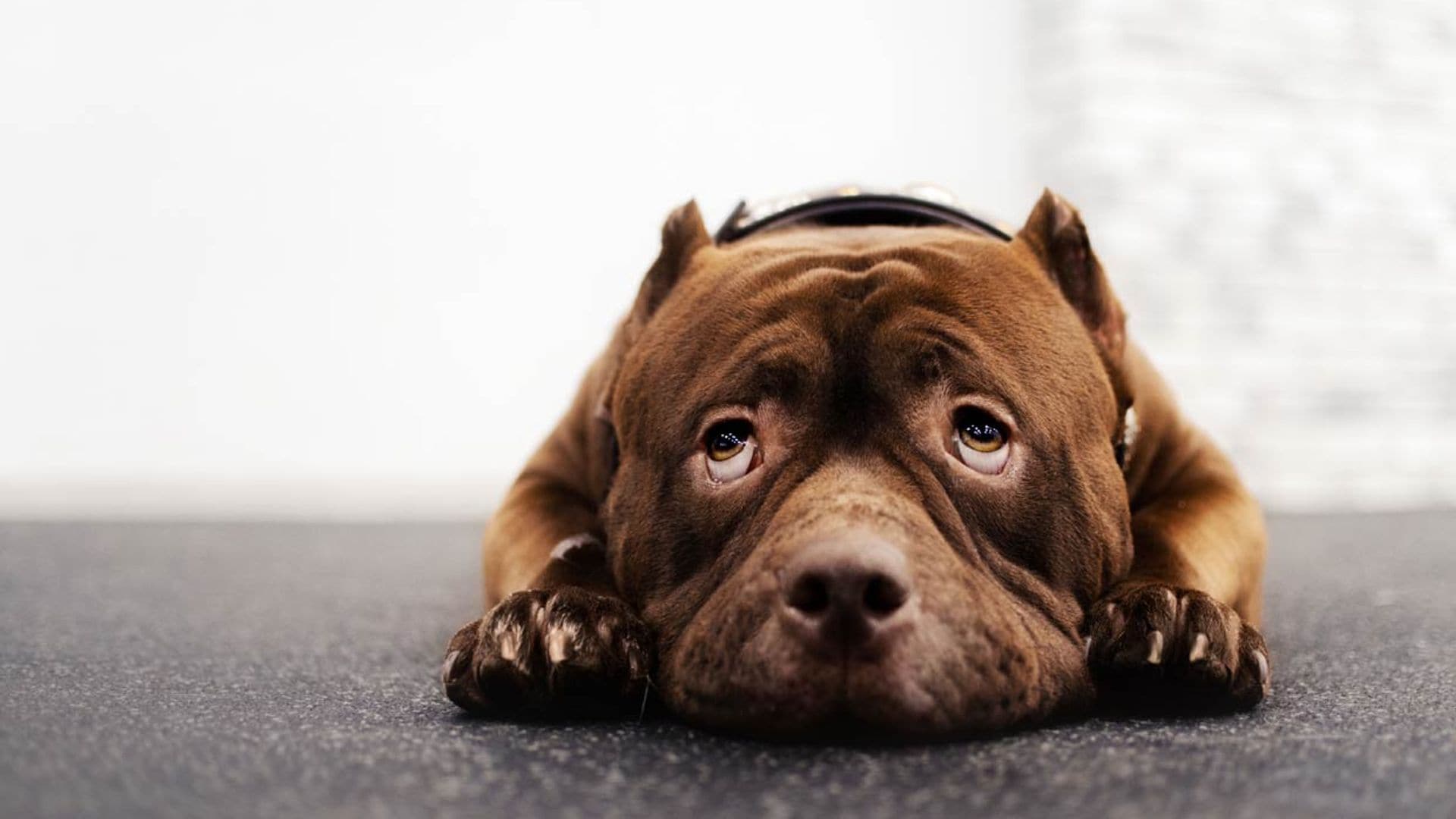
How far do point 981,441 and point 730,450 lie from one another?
36 cm

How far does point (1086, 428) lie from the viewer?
208 centimetres

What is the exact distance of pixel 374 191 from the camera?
22.1ft

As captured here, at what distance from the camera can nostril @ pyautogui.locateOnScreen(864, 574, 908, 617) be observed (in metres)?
1.55

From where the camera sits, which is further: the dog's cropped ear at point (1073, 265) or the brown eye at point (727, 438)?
the dog's cropped ear at point (1073, 265)

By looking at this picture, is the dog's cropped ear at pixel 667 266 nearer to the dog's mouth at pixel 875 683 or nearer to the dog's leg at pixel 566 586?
the dog's leg at pixel 566 586

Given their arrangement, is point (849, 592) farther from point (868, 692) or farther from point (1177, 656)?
point (1177, 656)

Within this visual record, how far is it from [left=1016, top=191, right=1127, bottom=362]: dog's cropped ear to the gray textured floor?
62 centimetres

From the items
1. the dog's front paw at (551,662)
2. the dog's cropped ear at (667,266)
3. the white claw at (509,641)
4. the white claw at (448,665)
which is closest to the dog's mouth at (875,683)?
the dog's front paw at (551,662)

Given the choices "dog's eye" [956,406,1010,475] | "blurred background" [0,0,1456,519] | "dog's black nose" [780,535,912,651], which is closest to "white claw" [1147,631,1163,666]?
"dog's eye" [956,406,1010,475]

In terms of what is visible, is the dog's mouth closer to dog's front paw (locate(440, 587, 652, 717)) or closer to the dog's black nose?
the dog's black nose

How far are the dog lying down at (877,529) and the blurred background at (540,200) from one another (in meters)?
4.60

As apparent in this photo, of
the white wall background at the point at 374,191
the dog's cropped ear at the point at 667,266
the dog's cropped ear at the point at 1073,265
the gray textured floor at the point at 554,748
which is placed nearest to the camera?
the gray textured floor at the point at 554,748

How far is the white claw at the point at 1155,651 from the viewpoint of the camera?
1835 mm

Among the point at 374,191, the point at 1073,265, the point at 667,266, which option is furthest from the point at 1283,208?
the point at 667,266
